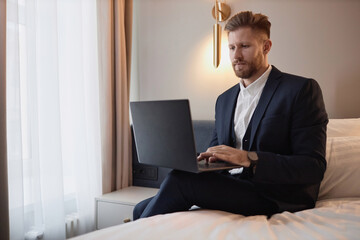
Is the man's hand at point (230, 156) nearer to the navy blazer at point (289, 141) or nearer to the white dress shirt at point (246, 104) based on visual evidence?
the navy blazer at point (289, 141)

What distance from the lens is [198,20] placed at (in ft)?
8.63

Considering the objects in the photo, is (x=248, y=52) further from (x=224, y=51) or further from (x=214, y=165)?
(x=224, y=51)

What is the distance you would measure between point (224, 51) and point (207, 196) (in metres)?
1.40

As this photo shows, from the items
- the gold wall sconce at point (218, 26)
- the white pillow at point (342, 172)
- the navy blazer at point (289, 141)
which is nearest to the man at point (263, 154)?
the navy blazer at point (289, 141)

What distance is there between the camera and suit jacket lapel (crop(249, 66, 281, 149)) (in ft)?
5.26

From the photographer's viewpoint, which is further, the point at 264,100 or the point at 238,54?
the point at 238,54

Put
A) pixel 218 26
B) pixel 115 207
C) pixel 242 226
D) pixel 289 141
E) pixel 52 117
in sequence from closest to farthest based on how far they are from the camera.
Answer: pixel 242 226 < pixel 289 141 < pixel 52 117 < pixel 115 207 < pixel 218 26

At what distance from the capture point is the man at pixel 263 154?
4.64ft

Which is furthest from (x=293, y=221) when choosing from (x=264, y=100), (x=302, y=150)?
(x=264, y=100)

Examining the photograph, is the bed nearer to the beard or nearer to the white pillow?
the white pillow

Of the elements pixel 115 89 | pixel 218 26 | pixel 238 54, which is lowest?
pixel 115 89

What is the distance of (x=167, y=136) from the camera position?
4.41ft

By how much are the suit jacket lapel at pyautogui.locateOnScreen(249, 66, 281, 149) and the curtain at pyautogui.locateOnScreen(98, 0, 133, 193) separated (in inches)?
45.8

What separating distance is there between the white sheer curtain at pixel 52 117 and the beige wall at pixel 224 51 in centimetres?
56
